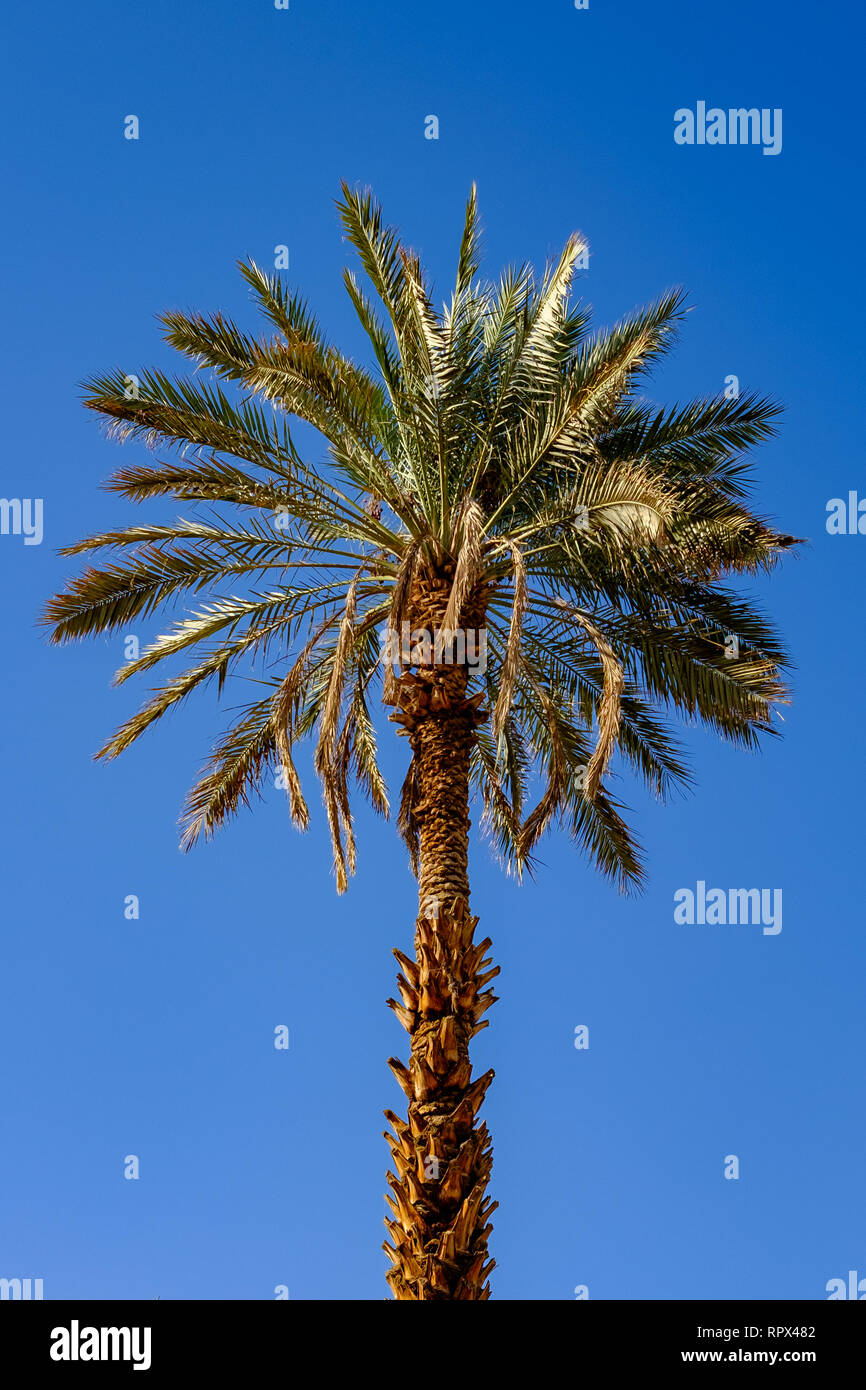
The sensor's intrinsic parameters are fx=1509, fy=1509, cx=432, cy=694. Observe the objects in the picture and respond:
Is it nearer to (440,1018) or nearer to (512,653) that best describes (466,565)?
(512,653)

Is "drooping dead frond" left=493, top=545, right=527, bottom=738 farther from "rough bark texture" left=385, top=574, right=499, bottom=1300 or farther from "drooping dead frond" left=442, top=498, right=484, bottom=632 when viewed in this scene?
"rough bark texture" left=385, top=574, right=499, bottom=1300

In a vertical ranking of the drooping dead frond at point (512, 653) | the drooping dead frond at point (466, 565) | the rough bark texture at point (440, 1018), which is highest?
the drooping dead frond at point (466, 565)

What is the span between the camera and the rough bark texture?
1226 cm

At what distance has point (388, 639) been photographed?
13906mm

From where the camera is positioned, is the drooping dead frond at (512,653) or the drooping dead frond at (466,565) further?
the drooping dead frond at (466,565)

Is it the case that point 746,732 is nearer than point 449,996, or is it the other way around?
point 449,996

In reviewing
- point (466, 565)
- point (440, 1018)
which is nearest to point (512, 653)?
point (466, 565)

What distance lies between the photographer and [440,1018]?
42.8 ft

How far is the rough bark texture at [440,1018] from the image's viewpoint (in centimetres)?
1226

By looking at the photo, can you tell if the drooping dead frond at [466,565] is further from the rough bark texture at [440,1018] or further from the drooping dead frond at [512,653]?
the rough bark texture at [440,1018]
